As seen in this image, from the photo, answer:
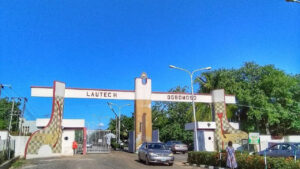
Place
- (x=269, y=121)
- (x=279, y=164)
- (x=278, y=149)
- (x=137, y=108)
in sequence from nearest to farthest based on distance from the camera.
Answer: (x=279, y=164)
(x=278, y=149)
(x=137, y=108)
(x=269, y=121)

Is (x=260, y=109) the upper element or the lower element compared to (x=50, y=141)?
upper

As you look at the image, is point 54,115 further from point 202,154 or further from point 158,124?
point 158,124

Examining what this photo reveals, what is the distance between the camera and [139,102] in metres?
30.6

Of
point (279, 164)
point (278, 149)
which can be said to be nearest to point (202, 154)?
point (278, 149)

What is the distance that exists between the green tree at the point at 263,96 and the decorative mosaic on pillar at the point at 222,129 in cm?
597

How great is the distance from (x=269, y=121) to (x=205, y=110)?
28.3 feet

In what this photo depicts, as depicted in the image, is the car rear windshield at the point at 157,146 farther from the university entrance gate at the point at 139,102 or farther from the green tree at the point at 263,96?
the green tree at the point at 263,96

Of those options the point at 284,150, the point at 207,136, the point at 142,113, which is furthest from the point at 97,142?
the point at 284,150

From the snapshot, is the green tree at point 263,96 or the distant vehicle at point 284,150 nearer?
the distant vehicle at point 284,150

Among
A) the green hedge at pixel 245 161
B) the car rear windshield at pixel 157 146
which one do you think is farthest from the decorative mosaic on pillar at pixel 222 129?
the car rear windshield at pixel 157 146

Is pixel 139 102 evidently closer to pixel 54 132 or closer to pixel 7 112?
pixel 54 132

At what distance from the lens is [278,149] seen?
1803 centimetres

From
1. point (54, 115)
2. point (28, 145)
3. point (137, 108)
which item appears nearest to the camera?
point (28, 145)

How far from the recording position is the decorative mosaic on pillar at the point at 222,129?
30641mm
